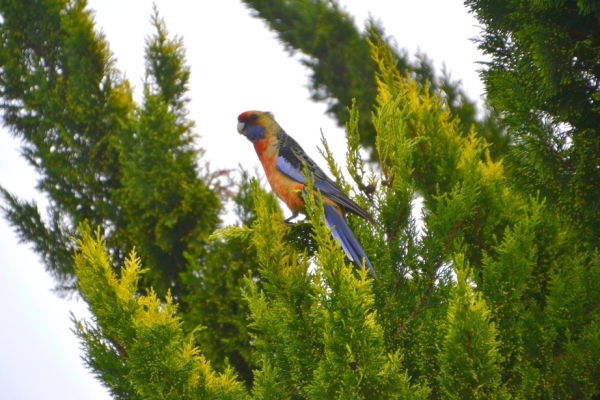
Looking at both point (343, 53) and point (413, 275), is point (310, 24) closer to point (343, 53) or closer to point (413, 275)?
point (343, 53)

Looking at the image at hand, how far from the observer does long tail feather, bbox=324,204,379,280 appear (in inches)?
140

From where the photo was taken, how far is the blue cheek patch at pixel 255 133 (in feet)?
18.1

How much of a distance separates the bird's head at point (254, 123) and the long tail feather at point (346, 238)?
169 centimetres

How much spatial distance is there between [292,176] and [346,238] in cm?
106

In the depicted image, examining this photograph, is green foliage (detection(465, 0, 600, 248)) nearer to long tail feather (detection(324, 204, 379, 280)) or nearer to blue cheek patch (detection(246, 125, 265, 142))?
long tail feather (detection(324, 204, 379, 280))

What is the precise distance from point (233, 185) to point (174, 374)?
2.74 meters

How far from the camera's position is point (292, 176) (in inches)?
185

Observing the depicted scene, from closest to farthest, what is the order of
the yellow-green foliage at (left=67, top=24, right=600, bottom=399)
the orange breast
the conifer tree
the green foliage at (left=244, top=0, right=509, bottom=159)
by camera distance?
the yellow-green foliage at (left=67, top=24, right=600, bottom=399), the orange breast, the conifer tree, the green foliage at (left=244, top=0, right=509, bottom=159)

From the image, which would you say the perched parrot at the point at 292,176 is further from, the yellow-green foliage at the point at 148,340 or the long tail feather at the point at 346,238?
the yellow-green foliage at the point at 148,340

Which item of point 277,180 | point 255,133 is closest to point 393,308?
point 277,180

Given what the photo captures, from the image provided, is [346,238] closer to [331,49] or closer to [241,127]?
[241,127]

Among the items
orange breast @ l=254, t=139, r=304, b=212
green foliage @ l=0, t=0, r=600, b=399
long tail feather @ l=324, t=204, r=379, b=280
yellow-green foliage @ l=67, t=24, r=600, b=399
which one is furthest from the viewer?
orange breast @ l=254, t=139, r=304, b=212

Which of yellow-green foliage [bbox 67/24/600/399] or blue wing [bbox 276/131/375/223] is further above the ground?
blue wing [bbox 276/131/375/223]

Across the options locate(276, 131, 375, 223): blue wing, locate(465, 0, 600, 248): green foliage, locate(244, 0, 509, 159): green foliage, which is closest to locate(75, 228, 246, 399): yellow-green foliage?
locate(276, 131, 375, 223): blue wing
